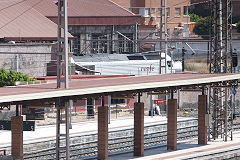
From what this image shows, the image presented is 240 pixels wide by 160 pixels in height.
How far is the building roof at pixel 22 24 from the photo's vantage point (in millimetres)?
63781

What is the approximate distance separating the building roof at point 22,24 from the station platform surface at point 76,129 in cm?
1201

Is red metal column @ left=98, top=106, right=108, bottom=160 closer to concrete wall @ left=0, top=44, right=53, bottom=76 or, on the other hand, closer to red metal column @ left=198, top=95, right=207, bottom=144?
red metal column @ left=198, top=95, right=207, bottom=144

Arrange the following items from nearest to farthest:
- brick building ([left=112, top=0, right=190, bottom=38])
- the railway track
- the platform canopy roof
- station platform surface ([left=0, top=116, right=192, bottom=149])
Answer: the platform canopy roof → the railway track → station platform surface ([left=0, top=116, right=192, bottom=149]) → brick building ([left=112, top=0, right=190, bottom=38])

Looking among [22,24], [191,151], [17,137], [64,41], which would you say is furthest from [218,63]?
[22,24]

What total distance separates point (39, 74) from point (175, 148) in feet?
87.2

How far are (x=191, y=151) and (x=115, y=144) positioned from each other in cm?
645

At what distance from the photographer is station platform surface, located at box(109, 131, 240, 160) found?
3531cm

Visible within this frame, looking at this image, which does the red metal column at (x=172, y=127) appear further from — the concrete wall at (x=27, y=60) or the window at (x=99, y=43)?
the window at (x=99, y=43)

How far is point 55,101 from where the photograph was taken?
30.1 m

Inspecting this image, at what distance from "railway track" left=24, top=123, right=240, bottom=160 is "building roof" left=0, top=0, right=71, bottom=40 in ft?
60.5

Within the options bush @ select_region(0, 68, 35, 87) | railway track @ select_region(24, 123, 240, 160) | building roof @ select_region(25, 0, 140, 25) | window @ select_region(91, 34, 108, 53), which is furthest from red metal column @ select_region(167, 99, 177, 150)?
window @ select_region(91, 34, 108, 53)

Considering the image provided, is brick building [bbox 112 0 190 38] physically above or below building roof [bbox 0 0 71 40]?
above

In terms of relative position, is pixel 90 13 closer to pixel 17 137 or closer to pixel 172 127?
pixel 172 127

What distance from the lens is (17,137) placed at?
1211 inches
